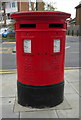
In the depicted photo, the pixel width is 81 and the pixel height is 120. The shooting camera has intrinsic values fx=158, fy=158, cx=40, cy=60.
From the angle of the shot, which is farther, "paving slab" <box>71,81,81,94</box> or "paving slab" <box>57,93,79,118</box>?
"paving slab" <box>71,81,81,94</box>

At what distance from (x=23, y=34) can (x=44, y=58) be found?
0.57 m

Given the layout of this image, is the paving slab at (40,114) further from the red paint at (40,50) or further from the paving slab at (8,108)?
the red paint at (40,50)

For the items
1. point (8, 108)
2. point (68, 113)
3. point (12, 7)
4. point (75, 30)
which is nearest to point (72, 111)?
point (68, 113)

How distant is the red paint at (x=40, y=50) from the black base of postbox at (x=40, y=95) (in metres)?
0.10

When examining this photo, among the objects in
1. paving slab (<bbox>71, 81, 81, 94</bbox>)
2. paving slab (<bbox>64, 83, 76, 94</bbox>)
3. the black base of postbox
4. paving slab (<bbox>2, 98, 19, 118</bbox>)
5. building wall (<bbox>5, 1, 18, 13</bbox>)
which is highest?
building wall (<bbox>5, 1, 18, 13</bbox>)

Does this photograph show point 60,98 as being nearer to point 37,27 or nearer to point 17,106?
point 17,106

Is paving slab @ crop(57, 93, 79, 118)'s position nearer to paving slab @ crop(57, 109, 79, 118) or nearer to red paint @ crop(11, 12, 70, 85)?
paving slab @ crop(57, 109, 79, 118)

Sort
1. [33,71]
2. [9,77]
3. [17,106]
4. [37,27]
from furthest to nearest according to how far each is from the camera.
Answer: [9,77] < [17,106] < [33,71] < [37,27]

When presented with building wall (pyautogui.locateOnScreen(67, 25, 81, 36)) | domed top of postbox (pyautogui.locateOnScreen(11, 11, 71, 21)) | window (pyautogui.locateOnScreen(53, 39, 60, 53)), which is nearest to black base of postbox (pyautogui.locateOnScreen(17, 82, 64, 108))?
window (pyautogui.locateOnScreen(53, 39, 60, 53))

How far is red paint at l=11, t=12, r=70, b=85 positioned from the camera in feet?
8.88

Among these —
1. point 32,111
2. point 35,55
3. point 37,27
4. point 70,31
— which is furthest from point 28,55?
point 70,31

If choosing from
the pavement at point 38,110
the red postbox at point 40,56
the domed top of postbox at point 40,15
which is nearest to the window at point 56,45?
the red postbox at point 40,56

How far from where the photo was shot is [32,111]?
2.99m

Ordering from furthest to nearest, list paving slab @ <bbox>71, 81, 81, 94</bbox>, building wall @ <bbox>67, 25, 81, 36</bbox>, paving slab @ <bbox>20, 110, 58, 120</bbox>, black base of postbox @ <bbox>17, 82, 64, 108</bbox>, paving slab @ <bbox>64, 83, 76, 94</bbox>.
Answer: building wall @ <bbox>67, 25, 81, 36</bbox>, paving slab @ <bbox>71, 81, 81, 94</bbox>, paving slab @ <bbox>64, 83, 76, 94</bbox>, black base of postbox @ <bbox>17, 82, 64, 108</bbox>, paving slab @ <bbox>20, 110, 58, 120</bbox>
